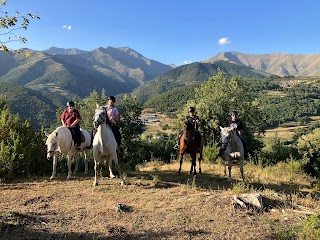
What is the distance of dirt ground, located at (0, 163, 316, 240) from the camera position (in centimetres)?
626

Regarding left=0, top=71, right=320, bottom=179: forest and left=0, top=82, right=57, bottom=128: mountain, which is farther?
left=0, top=82, right=57, bottom=128: mountain

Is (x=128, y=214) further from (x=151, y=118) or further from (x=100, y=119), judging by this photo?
(x=151, y=118)

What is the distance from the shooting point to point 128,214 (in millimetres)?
7445

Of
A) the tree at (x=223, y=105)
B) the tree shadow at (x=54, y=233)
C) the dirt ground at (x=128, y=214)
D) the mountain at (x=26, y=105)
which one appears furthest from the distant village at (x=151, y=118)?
the tree shadow at (x=54, y=233)

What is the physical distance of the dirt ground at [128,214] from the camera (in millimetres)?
6258

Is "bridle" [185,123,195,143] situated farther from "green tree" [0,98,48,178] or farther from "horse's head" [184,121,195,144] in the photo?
"green tree" [0,98,48,178]

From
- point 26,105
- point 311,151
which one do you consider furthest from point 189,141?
point 26,105

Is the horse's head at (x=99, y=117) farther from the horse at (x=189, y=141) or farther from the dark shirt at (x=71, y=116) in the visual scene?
the horse at (x=189, y=141)

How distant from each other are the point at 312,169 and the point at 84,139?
887 inches

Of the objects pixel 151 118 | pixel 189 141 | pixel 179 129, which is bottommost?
pixel 189 141

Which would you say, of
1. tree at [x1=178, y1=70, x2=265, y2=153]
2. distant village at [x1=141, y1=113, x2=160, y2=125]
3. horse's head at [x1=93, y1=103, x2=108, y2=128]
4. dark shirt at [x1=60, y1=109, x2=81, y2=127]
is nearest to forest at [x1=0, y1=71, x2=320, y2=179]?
tree at [x1=178, y1=70, x2=265, y2=153]

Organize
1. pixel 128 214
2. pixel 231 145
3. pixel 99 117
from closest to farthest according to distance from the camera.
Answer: pixel 128 214 < pixel 99 117 < pixel 231 145

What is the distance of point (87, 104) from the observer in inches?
1994

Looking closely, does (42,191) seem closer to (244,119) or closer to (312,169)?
(312,169)
